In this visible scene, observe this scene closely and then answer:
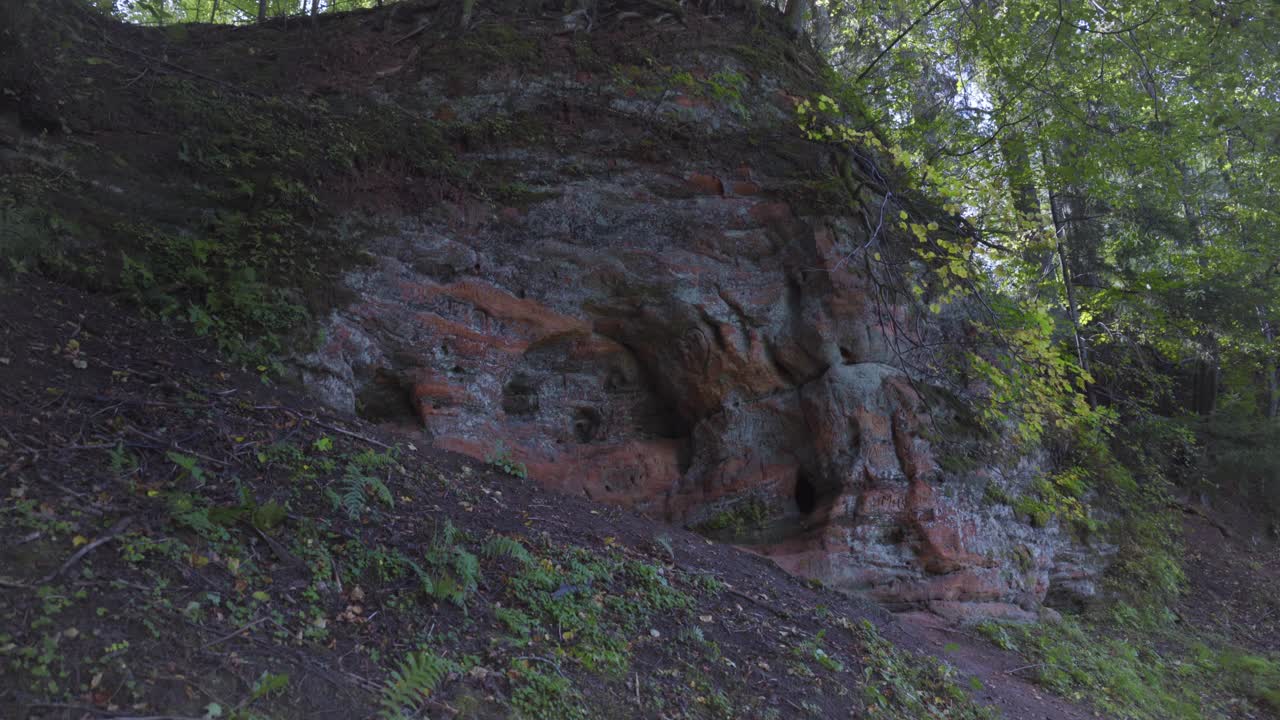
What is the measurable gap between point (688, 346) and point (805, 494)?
2.30 m

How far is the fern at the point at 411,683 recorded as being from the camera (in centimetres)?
376

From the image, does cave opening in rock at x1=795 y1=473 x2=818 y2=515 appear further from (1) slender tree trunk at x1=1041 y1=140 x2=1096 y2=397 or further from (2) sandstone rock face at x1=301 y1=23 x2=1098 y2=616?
(1) slender tree trunk at x1=1041 y1=140 x2=1096 y2=397

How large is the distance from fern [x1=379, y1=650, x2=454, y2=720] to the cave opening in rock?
5.99 m

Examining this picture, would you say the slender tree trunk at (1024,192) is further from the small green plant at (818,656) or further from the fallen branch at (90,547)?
the fallen branch at (90,547)

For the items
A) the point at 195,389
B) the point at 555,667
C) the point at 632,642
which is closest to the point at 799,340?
the point at 632,642

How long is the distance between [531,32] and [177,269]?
5648 millimetres

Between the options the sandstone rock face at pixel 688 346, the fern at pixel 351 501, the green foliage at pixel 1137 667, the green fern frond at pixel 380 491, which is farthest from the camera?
the sandstone rock face at pixel 688 346

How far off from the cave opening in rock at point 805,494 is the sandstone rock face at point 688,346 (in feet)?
0.08

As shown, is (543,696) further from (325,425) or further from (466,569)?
(325,425)

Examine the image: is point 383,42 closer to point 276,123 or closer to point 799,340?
point 276,123

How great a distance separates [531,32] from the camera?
34.2 feet

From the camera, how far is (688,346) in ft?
31.6

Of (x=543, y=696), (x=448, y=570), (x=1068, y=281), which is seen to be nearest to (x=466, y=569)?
(x=448, y=570)

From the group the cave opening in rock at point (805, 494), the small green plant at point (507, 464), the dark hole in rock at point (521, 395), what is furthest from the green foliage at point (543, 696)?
the cave opening in rock at point (805, 494)
